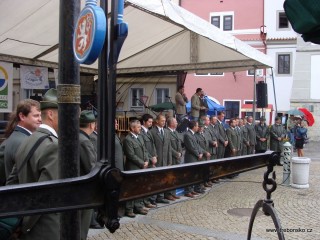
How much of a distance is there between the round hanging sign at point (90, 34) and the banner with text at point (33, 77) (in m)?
8.95

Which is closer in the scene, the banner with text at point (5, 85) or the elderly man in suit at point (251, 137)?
the banner with text at point (5, 85)

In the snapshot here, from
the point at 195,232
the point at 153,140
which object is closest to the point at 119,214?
the point at 195,232

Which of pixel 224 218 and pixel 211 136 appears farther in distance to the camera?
pixel 211 136

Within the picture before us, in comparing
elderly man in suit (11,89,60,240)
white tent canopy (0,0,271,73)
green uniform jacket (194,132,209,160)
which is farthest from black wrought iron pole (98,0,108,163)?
green uniform jacket (194,132,209,160)

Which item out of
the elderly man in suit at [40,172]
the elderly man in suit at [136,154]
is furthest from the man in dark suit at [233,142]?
the elderly man in suit at [40,172]

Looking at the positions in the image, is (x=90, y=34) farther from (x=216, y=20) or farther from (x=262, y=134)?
(x=216, y=20)

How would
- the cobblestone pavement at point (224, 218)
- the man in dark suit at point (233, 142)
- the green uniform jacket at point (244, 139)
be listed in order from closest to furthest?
1. the cobblestone pavement at point (224, 218)
2. the man in dark suit at point (233, 142)
3. the green uniform jacket at point (244, 139)

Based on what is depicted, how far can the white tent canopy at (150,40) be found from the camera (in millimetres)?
7289

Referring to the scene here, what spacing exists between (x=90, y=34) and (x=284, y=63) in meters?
32.2

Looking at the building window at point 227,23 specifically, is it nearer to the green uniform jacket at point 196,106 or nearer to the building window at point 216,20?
the building window at point 216,20

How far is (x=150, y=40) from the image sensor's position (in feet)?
37.0

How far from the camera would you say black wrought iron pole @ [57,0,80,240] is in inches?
73.2

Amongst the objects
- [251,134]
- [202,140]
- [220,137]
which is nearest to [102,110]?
[202,140]

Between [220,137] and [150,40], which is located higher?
[150,40]
